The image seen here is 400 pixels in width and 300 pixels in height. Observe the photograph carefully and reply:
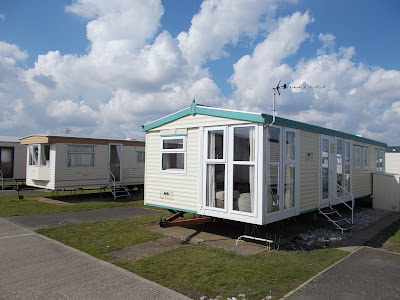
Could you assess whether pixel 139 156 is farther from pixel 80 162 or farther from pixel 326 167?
pixel 326 167

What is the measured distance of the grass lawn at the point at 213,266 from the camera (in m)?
4.57

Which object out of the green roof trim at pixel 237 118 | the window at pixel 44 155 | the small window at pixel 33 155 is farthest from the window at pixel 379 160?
the small window at pixel 33 155

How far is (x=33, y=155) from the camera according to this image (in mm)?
14852

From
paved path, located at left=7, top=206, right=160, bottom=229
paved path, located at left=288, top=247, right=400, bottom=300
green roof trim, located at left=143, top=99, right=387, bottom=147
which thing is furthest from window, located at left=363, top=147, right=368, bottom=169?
paved path, located at left=7, top=206, right=160, bottom=229

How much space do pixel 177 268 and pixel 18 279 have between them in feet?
7.71

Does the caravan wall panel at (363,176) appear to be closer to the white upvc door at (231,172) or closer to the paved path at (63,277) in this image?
the white upvc door at (231,172)

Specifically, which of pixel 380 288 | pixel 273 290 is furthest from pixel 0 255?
pixel 380 288

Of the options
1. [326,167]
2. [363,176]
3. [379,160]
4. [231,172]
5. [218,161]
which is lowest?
[363,176]

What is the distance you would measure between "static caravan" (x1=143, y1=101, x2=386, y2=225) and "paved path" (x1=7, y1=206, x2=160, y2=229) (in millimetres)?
2078

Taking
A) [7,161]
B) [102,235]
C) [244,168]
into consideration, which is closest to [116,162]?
[7,161]

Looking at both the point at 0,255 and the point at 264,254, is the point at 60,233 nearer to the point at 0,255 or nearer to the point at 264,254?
the point at 0,255

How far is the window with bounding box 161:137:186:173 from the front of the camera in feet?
26.7

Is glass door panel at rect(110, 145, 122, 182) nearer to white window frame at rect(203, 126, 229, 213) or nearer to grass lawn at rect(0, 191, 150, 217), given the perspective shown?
grass lawn at rect(0, 191, 150, 217)

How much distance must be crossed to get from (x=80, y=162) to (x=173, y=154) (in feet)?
24.8
